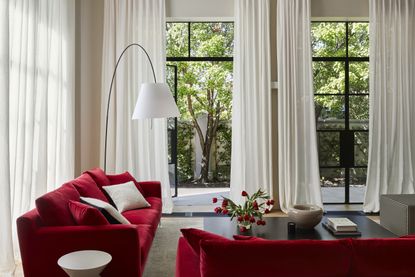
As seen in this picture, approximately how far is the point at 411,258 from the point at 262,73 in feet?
15.1

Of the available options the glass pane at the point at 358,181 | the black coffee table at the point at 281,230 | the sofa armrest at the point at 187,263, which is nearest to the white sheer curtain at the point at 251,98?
the glass pane at the point at 358,181

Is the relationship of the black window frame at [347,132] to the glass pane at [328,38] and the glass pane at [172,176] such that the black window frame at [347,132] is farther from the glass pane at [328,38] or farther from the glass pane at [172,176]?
the glass pane at [172,176]

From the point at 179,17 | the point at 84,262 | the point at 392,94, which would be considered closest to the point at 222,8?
the point at 179,17

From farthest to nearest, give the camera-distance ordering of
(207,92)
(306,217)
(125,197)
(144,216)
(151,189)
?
(207,92)
(151,189)
(125,197)
(144,216)
(306,217)

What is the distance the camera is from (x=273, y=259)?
1.75m

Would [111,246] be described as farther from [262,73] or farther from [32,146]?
[262,73]

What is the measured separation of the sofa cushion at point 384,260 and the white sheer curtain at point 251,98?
4341mm

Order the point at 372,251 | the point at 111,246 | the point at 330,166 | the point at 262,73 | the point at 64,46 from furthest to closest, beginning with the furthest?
1. the point at 330,166
2. the point at 262,73
3. the point at 64,46
4. the point at 111,246
5. the point at 372,251

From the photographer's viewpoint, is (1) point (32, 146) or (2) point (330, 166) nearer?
(1) point (32, 146)

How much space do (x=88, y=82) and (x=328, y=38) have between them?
12.9ft

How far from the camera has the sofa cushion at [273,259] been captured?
68.9 inches

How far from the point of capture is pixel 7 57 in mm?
3475

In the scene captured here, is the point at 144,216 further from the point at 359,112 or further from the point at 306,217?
the point at 359,112

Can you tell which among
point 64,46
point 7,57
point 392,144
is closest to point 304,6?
point 392,144
